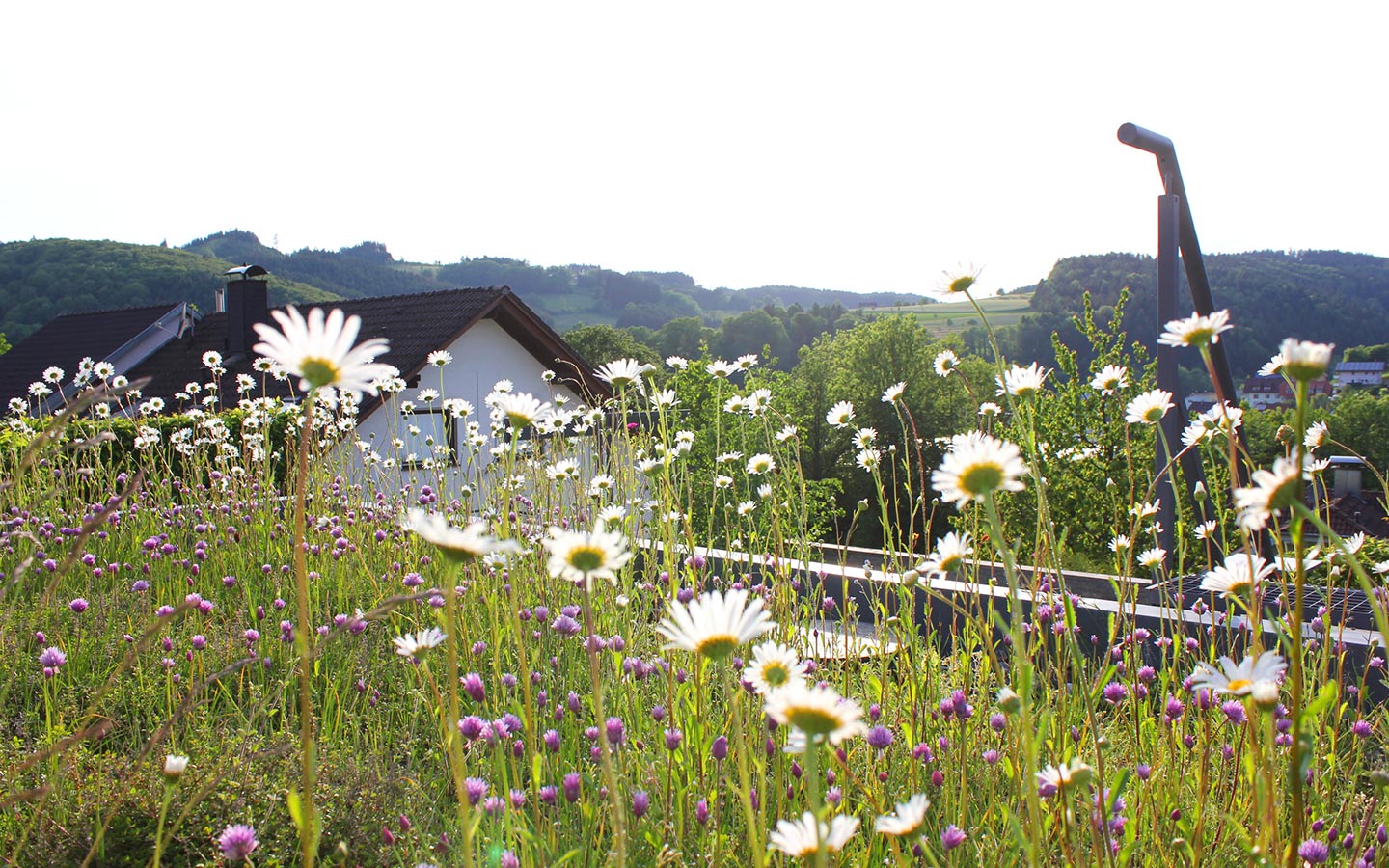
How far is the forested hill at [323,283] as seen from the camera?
167 ft

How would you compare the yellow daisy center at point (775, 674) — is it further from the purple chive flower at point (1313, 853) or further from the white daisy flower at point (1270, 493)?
the purple chive flower at point (1313, 853)

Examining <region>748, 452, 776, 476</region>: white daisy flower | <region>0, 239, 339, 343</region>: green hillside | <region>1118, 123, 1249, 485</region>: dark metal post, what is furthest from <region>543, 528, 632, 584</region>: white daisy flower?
<region>0, 239, 339, 343</region>: green hillside

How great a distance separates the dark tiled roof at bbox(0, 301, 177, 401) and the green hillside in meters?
18.5

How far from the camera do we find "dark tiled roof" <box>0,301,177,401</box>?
25234 mm

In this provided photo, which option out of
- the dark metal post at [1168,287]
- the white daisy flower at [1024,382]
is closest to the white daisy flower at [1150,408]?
the white daisy flower at [1024,382]

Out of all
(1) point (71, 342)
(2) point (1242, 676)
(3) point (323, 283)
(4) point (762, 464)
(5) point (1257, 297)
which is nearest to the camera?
(2) point (1242, 676)

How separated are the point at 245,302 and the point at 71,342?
1229cm

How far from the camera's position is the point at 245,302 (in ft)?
60.5

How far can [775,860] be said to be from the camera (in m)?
1.63

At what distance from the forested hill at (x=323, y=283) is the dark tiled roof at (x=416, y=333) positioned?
Answer: 94.0ft

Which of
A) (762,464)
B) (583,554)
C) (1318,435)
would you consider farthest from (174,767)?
(762,464)

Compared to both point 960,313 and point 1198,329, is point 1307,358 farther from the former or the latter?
point 960,313

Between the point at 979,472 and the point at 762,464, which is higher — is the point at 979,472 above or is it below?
above

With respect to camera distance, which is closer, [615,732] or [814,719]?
[814,719]
